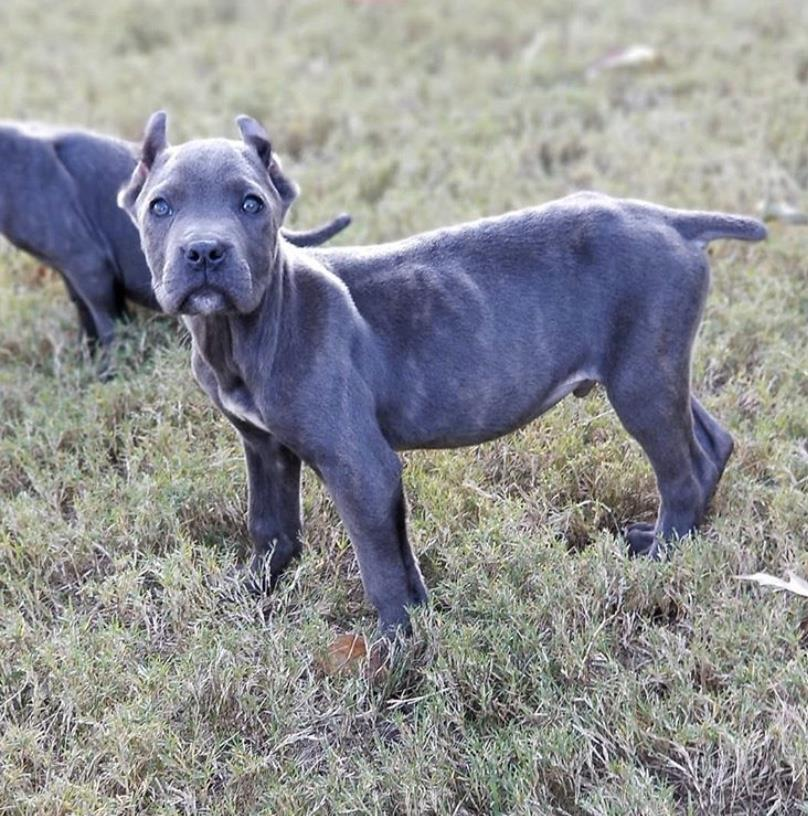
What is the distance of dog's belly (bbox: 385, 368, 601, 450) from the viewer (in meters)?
4.84

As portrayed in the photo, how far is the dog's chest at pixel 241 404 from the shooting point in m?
4.64

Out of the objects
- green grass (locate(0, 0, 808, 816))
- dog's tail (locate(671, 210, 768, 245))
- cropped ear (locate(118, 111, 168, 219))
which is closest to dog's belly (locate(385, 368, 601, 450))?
green grass (locate(0, 0, 808, 816))

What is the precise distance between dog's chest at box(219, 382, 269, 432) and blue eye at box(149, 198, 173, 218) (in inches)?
26.0

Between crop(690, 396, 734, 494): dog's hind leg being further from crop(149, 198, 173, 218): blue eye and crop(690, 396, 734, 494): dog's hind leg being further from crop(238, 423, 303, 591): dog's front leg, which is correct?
crop(149, 198, 173, 218): blue eye

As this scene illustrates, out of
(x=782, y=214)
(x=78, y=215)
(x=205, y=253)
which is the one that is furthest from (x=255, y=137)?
(x=782, y=214)

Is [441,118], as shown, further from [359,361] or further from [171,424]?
[359,361]

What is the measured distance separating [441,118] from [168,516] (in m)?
5.28

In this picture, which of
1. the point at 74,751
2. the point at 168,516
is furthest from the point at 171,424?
the point at 74,751

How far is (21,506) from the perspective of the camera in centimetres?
550

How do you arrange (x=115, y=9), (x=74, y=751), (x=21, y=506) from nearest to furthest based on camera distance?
(x=74, y=751), (x=21, y=506), (x=115, y=9)

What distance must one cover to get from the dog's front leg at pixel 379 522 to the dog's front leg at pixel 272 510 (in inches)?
20.2

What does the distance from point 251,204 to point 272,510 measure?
52.2 inches

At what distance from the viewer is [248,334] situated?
4.57 m

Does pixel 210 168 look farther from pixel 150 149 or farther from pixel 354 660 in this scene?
pixel 354 660
